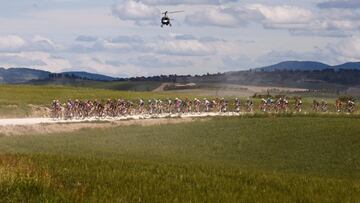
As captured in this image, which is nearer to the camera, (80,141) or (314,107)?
(80,141)

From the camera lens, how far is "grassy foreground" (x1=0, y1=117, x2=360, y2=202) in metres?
18.6

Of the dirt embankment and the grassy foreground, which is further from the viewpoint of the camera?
the dirt embankment

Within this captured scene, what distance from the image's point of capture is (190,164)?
3247cm

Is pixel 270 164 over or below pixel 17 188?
below

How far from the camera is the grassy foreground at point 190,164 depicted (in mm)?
18594

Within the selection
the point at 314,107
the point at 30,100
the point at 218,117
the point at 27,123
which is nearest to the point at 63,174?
the point at 27,123

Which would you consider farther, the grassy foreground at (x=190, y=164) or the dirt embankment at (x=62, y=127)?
the dirt embankment at (x=62, y=127)

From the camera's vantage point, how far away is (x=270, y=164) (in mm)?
43125

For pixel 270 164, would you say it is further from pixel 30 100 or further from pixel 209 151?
pixel 30 100

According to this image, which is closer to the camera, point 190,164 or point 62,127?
point 190,164

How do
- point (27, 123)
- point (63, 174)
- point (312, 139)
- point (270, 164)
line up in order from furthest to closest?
point (27, 123) < point (312, 139) < point (270, 164) < point (63, 174)

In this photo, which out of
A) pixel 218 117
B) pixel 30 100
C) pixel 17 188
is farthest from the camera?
pixel 30 100

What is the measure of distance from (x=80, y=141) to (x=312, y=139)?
20.7 m

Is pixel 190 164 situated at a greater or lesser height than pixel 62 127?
greater
